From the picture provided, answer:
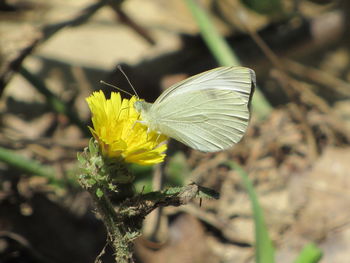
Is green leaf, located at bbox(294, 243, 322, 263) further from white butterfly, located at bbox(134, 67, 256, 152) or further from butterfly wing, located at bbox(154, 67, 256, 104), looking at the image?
butterfly wing, located at bbox(154, 67, 256, 104)

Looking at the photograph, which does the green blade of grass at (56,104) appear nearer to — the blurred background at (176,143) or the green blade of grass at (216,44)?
the blurred background at (176,143)

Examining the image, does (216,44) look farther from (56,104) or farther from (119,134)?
(119,134)

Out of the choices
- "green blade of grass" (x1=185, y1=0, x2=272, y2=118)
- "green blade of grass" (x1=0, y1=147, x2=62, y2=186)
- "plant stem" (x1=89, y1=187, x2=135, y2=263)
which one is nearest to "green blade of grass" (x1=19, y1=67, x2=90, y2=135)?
"green blade of grass" (x1=0, y1=147, x2=62, y2=186)

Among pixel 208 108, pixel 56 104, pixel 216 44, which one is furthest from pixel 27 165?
pixel 216 44

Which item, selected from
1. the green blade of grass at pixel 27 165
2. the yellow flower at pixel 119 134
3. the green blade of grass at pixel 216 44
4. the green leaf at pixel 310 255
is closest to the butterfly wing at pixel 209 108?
the yellow flower at pixel 119 134

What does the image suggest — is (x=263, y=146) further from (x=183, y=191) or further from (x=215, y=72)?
(x=183, y=191)

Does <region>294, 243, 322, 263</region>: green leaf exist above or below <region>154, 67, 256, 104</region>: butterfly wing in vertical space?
below

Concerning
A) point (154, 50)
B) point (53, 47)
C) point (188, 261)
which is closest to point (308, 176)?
point (188, 261)
